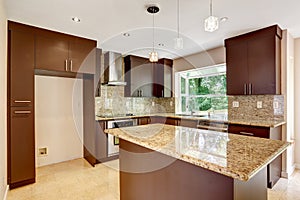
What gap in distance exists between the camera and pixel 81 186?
104 inches

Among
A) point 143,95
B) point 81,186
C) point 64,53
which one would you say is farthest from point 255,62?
point 81,186

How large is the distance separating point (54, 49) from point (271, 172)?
12.4 ft

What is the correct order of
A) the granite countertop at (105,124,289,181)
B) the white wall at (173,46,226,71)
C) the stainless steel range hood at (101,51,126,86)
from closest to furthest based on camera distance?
the granite countertop at (105,124,289,181) < the white wall at (173,46,226,71) < the stainless steel range hood at (101,51,126,86)

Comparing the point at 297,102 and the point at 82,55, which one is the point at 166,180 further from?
the point at 297,102

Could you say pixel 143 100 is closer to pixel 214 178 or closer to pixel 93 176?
pixel 93 176

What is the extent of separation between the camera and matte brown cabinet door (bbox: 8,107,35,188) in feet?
8.43

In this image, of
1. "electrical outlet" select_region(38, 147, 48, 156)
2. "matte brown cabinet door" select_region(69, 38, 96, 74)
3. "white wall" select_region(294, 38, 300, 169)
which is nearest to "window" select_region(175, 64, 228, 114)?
"white wall" select_region(294, 38, 300, 169)

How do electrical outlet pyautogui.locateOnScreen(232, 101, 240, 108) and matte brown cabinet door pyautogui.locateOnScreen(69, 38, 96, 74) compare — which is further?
electrical outlet pyautogui.locateOnScreen(232, 101, 240, 108)

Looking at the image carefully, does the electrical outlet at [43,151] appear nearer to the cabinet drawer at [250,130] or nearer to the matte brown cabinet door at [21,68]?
the matte brown cabinet door at [21,68]

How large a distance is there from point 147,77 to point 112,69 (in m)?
1.03

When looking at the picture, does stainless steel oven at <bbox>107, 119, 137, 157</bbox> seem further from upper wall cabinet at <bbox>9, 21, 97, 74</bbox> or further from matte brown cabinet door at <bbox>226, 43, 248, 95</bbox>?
matte brown cabinet door at <bbox>226, 43, 248, 95</bbox>

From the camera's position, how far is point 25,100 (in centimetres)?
269

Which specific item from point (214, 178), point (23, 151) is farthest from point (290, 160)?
point (23, 151)

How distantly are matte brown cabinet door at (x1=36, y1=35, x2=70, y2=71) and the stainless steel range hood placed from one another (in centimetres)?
100
